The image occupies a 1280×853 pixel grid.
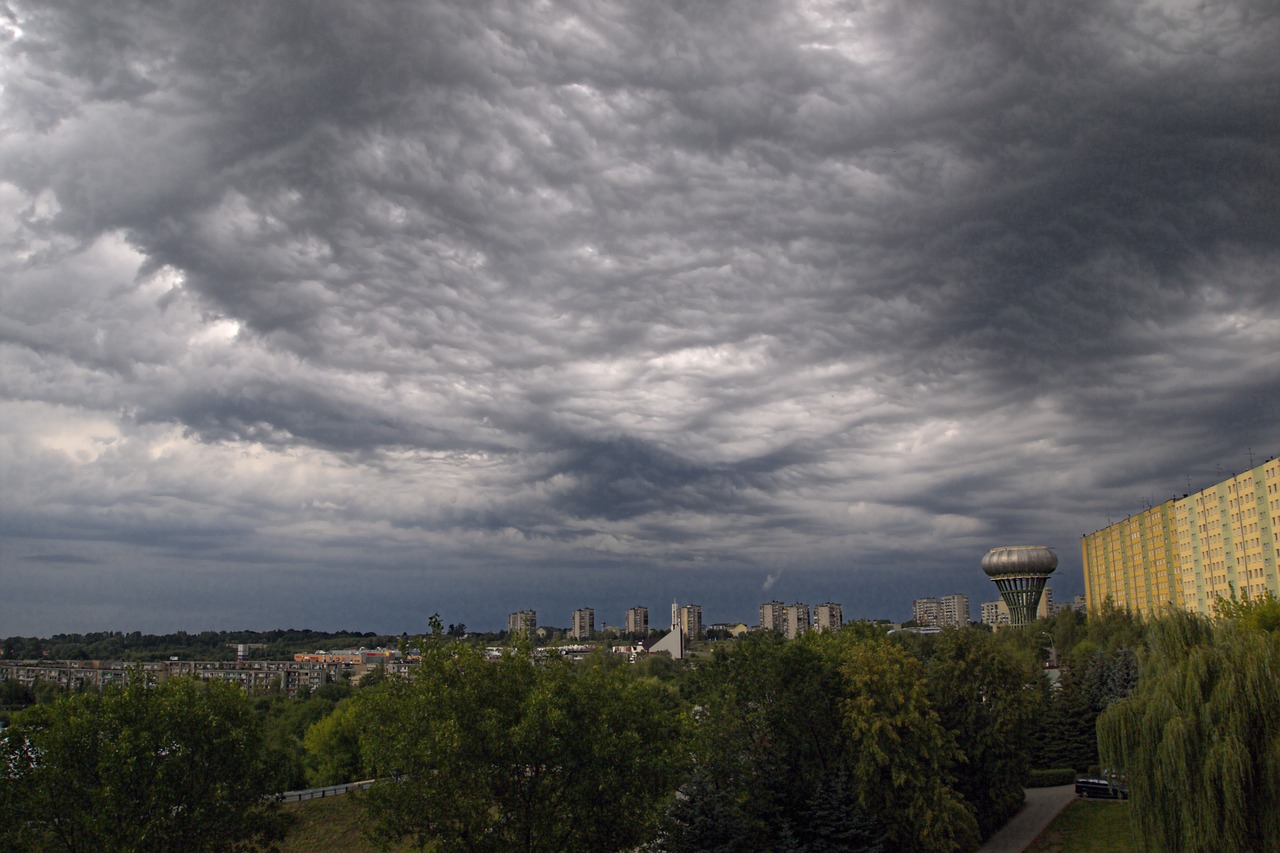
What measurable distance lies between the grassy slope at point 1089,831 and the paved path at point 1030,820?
60 centimetres

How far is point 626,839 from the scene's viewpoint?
26.8 meters

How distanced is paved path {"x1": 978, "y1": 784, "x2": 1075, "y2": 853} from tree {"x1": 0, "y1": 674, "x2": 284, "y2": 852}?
117 feet

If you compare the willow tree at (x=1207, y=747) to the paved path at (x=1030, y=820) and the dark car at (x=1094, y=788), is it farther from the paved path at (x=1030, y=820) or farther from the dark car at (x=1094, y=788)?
the dark car at (x=1094, y=788)

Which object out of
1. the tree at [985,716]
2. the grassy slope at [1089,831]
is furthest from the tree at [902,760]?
the grassy slope at [1089,831]

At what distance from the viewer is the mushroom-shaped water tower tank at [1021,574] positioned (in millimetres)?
129750

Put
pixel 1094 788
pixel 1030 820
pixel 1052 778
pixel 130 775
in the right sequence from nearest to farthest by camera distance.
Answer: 1. pixel 130 775
2. pixel 1030 820
3. pixel 1094 788
4. pixel 1052 778

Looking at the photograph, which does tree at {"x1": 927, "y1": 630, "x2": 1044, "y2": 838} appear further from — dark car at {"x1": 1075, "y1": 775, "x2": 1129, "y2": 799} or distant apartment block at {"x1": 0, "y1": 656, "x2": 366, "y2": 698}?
distant apartment block at {"x1": 0, "y1": 656, "x2": 366, "y2": 698}

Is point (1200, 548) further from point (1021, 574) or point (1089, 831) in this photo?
point (1089, 831)

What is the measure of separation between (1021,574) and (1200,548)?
37912 millimetres

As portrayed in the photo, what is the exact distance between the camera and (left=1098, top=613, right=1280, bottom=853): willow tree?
2502 cm

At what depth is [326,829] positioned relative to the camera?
147ft

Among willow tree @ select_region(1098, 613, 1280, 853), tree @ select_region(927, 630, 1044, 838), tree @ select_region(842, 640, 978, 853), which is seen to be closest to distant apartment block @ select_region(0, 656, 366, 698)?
Result: tree @ select_region(927, 630, 1044, 838)

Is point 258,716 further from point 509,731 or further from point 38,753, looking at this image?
point 509,731

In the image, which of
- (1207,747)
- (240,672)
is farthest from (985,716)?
(240,672)
